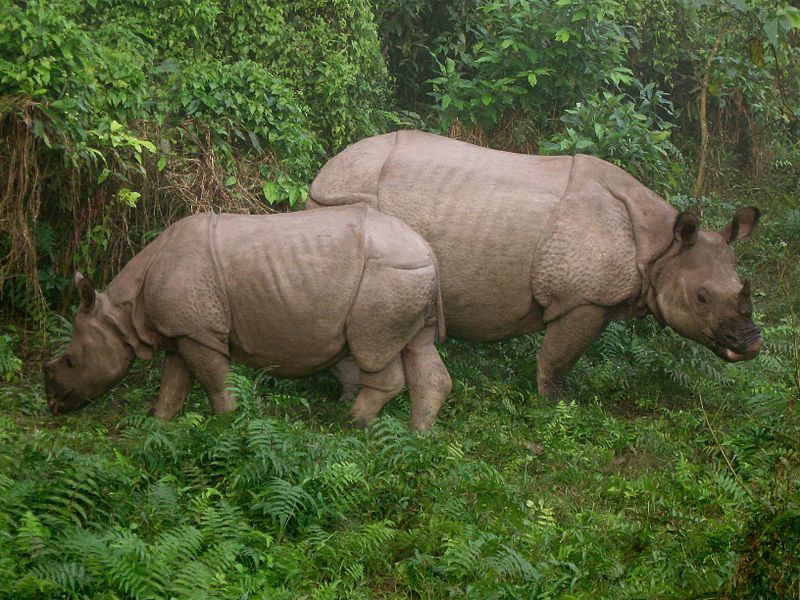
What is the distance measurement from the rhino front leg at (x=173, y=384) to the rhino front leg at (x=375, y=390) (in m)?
1.24

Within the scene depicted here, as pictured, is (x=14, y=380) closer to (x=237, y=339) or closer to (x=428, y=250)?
(x=237, y=339)

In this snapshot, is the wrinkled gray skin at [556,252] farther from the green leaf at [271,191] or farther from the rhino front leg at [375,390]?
the green leaf at [271,191]

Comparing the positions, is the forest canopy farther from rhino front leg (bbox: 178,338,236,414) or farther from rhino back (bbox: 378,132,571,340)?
rhino front leg (bbox: 178,338,236,414)

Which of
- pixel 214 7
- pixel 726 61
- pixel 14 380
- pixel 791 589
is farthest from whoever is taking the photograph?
pixel 726 61

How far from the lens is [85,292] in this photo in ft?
27.8

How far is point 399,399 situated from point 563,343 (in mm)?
1358

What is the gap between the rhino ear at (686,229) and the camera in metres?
9.19

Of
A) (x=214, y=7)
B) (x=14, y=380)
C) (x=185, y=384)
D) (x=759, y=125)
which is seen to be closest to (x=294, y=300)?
(x=185, y=384)

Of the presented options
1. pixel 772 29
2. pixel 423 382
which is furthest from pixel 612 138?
pixel 423 382

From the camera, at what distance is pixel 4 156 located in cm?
948

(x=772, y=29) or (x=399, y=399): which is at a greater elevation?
(x=772, y=29)

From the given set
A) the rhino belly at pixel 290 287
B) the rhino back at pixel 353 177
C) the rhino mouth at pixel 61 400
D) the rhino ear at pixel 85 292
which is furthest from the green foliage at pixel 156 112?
the rhino belly at pixel 290 287

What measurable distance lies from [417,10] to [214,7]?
3.02m

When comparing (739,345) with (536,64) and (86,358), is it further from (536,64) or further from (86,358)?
(86,358)
